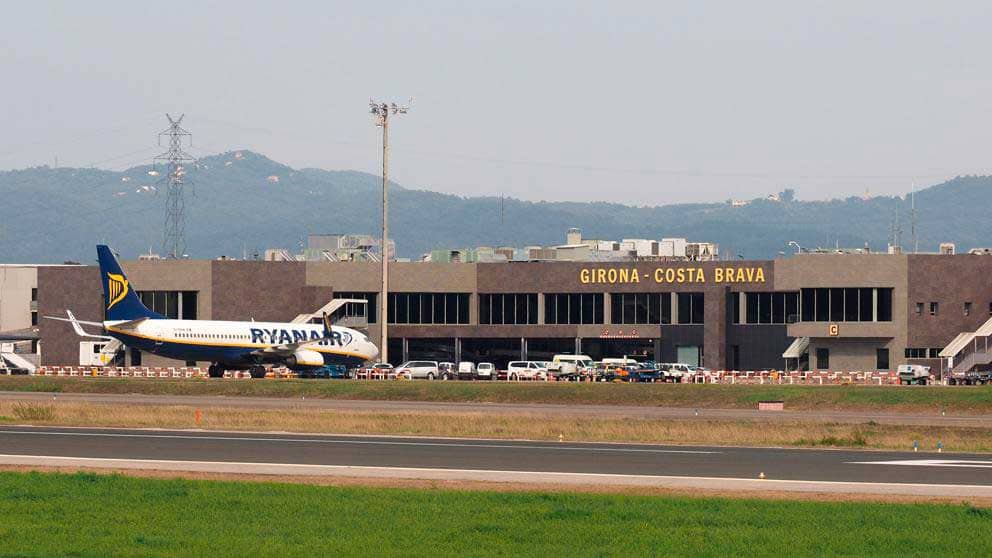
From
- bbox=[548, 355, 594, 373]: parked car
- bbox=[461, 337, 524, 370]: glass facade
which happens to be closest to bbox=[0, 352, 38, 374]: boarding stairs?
bbox=[461, 337, 524, 370]: glass facade

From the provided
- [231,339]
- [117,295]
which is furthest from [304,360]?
[117,295]

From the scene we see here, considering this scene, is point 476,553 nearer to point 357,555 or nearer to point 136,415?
point 357,555

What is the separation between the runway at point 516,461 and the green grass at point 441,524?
416 cm

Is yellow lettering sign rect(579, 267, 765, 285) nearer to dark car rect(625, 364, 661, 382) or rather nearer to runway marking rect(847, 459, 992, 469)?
dark car rect(625, 364, 661, 382)

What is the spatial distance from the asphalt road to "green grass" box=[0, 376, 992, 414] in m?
2.45

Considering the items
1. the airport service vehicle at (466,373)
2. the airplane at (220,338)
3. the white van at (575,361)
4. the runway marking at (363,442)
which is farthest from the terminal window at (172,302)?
the runway marking at (363,442)

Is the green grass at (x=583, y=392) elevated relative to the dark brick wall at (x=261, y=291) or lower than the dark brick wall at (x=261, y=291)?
lower

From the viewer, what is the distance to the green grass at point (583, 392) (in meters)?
71.6

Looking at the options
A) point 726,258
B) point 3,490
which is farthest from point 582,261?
point 3,490

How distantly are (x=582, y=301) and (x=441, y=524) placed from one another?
319ft

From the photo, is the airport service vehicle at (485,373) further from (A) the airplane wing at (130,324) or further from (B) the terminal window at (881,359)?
(B) the terminal window at (881,359)

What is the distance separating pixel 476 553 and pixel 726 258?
346ft

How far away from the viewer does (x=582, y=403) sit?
7600cm

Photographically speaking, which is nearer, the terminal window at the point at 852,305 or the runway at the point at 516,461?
the runway at the point at 516,461
